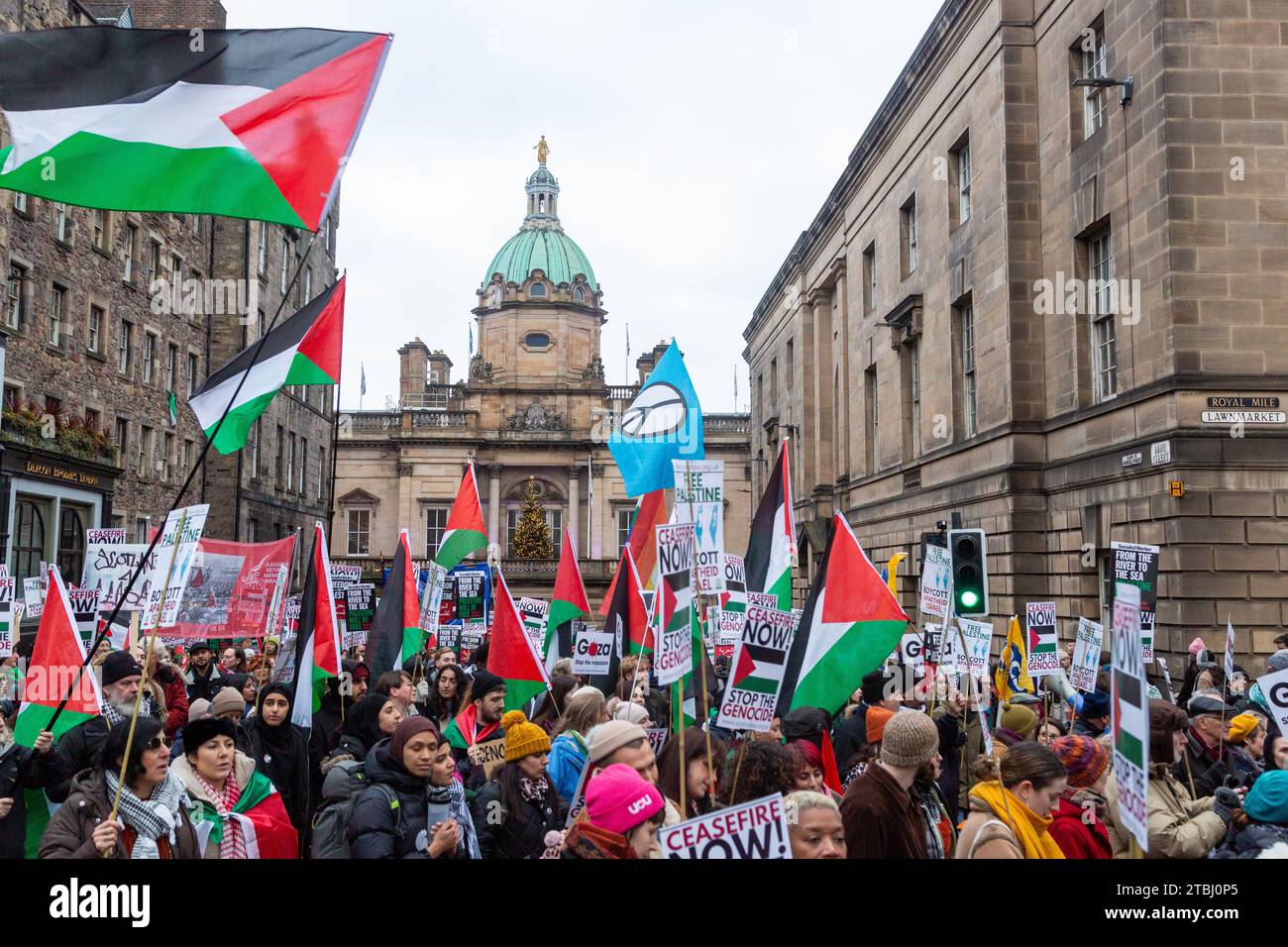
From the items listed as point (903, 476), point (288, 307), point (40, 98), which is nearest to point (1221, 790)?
point (40, 98)

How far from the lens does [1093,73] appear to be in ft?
63.5

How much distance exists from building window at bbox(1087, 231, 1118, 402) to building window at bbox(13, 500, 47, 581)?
2248 centimetres

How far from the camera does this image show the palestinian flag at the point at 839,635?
7828 mm

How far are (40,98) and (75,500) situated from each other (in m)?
23.6

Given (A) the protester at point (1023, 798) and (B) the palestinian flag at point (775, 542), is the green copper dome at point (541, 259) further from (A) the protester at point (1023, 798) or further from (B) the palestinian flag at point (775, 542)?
(A) the protester at point (1023, 798)

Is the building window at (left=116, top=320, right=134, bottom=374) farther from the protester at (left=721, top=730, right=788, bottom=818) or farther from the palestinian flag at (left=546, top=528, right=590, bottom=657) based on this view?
the protester at (left=721, top=730, right=788, bottom=818)

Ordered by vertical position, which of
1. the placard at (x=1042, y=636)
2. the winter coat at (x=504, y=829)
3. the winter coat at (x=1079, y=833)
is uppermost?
the placard at (x=1042, y=636)

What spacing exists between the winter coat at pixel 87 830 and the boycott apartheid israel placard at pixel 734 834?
2430 mm

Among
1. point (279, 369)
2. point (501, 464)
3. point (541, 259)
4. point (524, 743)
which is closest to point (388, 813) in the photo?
point (524, 743)

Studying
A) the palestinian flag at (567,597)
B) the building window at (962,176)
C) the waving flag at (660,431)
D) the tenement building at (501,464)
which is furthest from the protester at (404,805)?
the tenement building at (501,464)

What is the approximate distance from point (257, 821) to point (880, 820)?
3.08 meters
